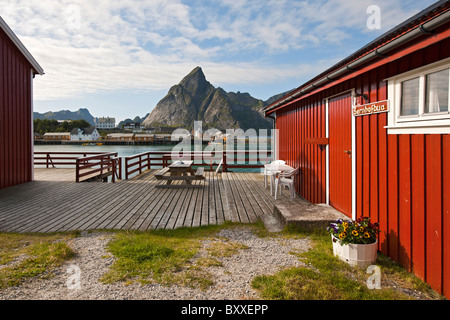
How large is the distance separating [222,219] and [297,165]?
264 centimetres

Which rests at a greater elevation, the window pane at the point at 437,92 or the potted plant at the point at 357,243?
the window pane at the point at 437,92

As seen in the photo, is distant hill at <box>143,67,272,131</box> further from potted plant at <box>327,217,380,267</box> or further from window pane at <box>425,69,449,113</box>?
window pane at <box>425,69,449,113</box>

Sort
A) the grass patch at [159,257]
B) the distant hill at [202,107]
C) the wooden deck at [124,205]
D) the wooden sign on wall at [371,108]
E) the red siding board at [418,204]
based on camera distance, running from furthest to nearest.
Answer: the distant hill at [202,107]
the wooden deck at [124,205]
the wooden sign on wall at [371,108]
the grass patch at [159,257]
the red siding board at [418,204]

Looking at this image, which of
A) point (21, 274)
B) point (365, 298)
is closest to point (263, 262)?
point (365, 298)

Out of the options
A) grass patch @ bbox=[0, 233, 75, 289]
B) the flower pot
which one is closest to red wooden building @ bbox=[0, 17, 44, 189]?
grass patch @ bbox=[0, 233, 75, 289]

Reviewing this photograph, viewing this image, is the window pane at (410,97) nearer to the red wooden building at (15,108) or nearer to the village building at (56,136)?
the red wooden building at (15,108)

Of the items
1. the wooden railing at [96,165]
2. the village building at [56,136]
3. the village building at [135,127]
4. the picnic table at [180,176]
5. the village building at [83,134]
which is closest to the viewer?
the picnic table at [180,176]

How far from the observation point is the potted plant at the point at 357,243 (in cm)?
259

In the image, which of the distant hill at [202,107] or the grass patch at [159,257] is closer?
the grass patch at [159,257]

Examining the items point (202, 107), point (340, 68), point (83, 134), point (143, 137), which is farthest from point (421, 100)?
point (202, 107)

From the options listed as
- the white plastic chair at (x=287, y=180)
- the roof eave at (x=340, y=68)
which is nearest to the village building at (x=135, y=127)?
the white plastic chair at (x=287, y=180)

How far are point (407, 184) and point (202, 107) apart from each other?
15704 cm

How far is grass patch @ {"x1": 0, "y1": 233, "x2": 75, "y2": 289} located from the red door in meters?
3.49

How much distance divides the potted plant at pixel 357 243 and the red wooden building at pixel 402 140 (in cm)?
25
